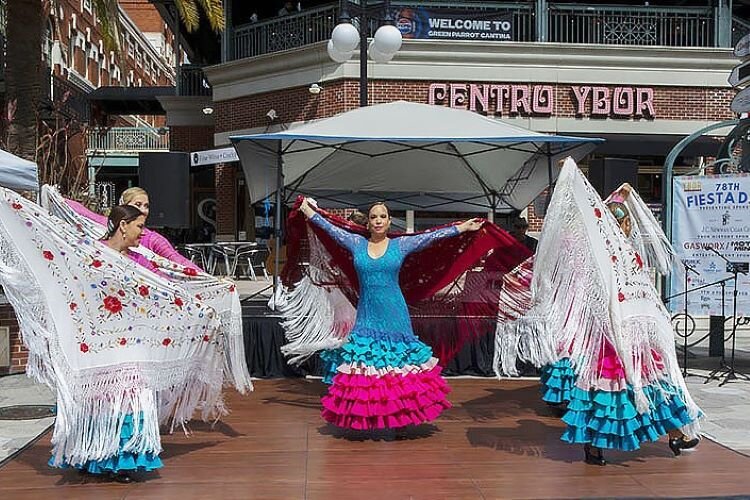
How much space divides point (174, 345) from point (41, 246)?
0.93 m

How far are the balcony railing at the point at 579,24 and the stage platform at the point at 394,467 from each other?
12286mm

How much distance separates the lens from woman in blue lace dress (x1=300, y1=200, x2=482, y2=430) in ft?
18.1

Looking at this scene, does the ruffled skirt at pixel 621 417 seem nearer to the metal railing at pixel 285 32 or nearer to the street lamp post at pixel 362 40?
the street lamp post at pixel 362 40

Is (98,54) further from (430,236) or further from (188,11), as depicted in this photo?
(430,236)

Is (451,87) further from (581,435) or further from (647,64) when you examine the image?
(581,435)

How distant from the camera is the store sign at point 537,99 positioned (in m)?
16.3

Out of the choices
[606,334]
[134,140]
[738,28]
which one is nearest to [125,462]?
[606,334]

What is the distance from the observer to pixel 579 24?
57.9ft

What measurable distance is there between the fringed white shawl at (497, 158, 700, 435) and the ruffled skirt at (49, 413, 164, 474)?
2574 millimetres

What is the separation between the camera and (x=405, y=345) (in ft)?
18.5

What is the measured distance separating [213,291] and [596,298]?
99.0 inches

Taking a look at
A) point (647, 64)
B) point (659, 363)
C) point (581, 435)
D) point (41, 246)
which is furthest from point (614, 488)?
point (647, 64)

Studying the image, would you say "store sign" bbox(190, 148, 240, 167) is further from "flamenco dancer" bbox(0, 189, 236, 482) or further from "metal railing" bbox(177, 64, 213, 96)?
"flamenco dancer" bbox(0, 189, 236, 482)

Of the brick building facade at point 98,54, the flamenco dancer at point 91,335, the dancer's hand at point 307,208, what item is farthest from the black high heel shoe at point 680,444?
the brick building facade at point 98,54
